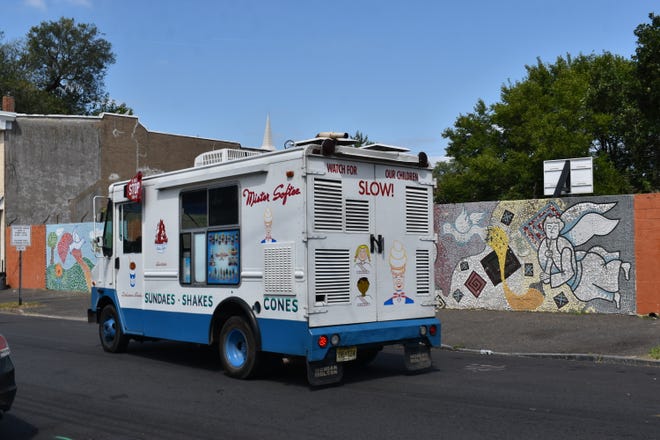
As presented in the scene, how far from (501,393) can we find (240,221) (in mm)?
3983

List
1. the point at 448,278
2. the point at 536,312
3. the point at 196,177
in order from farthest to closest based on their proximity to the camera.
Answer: the point at 448,278 < the point at 536,312 < the point at 196,177

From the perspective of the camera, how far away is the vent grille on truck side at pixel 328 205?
860cm

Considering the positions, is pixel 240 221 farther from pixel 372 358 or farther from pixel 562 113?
pixel 562 113

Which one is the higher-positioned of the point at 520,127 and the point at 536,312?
the point at 520,127

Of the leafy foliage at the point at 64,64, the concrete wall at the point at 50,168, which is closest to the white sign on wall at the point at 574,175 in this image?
the concrete wall at the point at 50,168

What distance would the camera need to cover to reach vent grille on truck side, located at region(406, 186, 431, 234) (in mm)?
9664

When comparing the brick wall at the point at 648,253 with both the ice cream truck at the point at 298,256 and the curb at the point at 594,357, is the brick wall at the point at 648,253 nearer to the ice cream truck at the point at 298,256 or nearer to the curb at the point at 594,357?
the curb at the point at 594,357

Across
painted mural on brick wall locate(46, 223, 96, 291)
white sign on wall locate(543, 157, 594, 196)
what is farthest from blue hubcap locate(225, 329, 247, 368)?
painted mural on brick wall locate(46, 223, 96, 291)

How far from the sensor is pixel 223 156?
33.0 ft

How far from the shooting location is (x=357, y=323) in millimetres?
8852

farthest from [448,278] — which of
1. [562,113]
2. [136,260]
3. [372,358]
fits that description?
[562,113]

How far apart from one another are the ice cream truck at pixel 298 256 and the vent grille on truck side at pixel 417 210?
0.07ft

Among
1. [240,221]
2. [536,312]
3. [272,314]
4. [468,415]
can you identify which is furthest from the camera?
[536,312]

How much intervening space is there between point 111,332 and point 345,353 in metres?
5.29
